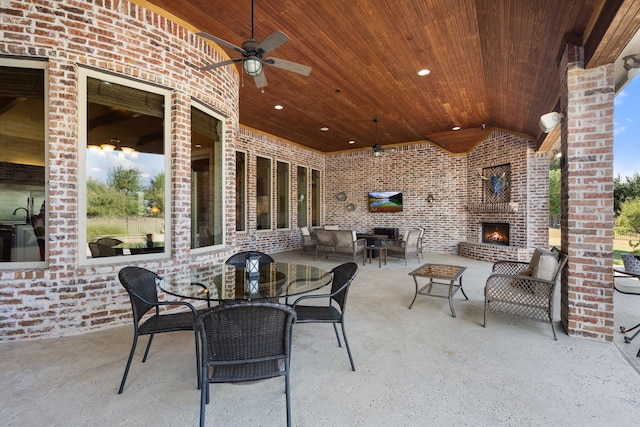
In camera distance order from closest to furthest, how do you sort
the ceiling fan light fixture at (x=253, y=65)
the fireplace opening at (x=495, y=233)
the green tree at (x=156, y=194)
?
the ceiling fan light fixture at (x=253, y=65) → the green tree at (x=156, y=194) → the fireplace opening at (x=495, y=233)

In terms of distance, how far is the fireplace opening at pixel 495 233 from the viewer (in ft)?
24.2

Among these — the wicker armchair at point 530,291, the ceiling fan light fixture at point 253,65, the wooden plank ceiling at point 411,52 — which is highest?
the wooden plank ceiling at point 411,52

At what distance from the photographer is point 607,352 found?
8.54ft

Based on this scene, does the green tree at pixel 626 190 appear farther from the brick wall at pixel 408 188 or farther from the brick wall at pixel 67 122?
the brick wall at pixel 67 122

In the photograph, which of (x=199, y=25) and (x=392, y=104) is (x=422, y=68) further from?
(x=199, y=25)

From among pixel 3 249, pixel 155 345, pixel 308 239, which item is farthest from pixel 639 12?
pixel 308 239

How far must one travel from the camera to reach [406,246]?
668 cm

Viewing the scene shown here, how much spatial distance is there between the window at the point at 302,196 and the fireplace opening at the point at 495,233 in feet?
17.6

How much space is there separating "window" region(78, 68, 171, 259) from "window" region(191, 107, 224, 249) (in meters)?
0.39

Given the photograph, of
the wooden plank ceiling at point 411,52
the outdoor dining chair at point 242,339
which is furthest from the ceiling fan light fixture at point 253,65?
the outdoor dining chair at point 242,339

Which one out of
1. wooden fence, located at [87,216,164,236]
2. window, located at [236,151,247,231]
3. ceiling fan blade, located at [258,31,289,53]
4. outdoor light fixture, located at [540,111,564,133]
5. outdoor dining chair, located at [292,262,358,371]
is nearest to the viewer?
outdoor dining chair, located at [292,262,358,371]

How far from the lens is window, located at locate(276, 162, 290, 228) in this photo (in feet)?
28.9

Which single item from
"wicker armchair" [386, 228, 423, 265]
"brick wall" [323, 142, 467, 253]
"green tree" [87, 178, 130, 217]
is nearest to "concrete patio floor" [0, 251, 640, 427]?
"green tree" [87, 178, 130, 217]

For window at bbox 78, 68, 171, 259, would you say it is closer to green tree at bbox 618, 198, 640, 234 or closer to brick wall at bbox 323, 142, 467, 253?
brick wall at bbox 323, 142, 467, 253
